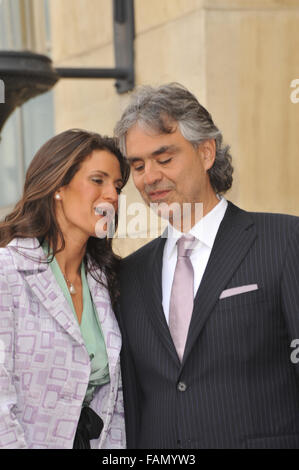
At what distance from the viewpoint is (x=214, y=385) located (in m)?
2.96

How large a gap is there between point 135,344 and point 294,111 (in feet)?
5.45

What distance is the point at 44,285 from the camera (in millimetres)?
3180

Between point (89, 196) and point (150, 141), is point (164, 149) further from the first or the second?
point (89, 196)

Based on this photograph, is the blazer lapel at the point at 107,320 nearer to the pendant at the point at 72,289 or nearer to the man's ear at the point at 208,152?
the pendant at the point at 72,289

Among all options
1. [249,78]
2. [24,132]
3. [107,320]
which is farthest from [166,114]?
[24,132]

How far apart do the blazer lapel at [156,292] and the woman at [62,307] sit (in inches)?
6.3

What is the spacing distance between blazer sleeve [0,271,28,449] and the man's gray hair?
72 centimetres

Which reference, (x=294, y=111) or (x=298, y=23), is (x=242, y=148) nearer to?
(x=294, y=111)

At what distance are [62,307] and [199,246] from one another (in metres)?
0.51

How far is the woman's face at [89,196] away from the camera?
3.28m

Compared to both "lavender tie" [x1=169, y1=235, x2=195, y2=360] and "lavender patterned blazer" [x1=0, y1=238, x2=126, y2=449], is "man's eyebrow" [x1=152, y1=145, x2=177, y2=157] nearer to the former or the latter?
"lavender tie" [x1=169, y1=235, x2=195, y2=360]

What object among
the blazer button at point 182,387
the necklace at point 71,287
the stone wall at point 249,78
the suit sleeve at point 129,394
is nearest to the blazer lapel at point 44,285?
the necklace at point 71,287

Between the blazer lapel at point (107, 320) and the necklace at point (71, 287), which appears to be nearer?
the blazer lapel at point (107, 320)
